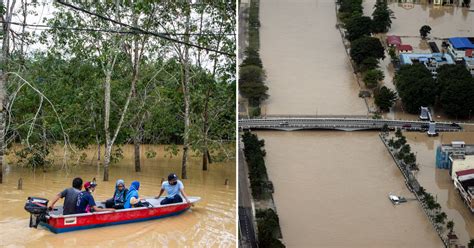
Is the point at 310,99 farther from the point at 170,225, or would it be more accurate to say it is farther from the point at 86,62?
the point at 170,225

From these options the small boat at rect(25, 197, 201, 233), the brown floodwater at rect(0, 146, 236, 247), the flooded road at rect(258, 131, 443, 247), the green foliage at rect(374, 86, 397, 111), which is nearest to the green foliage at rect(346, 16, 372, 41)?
the green foliage at rect(374, 86, 397, 111)

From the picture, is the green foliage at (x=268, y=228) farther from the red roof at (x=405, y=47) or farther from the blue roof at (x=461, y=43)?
the red roof at (x=405, y=47)

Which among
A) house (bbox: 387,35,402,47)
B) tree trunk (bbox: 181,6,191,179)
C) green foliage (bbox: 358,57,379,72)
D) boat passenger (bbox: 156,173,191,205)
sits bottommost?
boat passenger (bbox: 156,173,191,205)

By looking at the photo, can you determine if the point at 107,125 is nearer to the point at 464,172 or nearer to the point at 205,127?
the point at 205,127

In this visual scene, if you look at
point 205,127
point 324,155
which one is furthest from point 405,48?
point 205,127

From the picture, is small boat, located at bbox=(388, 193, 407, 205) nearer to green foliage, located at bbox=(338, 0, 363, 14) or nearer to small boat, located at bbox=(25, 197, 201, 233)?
small boat, located at bbox=(25, 197, 201, 233)
